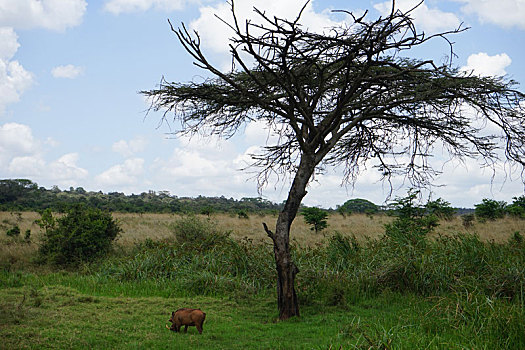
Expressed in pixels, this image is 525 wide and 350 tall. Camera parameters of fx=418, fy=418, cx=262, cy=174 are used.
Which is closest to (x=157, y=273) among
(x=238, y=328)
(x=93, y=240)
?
(x=93, y=240)

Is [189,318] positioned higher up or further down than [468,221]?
further down

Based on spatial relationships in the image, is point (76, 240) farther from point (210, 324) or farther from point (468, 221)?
point (468, 221)

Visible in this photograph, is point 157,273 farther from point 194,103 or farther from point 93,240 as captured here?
point 194,103

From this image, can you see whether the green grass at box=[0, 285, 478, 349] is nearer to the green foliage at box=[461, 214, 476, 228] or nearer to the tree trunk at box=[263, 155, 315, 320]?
the tree trunk at box=[263, 155, 315, 320]

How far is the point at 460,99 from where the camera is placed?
792cm

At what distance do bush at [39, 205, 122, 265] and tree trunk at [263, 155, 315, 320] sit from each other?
827 centimetres

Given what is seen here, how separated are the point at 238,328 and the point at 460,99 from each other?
582 centimetres

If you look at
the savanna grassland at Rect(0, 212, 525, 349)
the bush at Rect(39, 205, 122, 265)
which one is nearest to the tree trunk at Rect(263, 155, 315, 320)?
the savanna grassland at Rect(0, 212, 525, 349)

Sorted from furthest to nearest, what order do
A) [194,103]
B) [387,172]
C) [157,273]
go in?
[157,273] < [387,172] < [194,103]

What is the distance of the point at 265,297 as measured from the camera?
9.30 metres

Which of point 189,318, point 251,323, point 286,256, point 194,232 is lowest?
point 251,323

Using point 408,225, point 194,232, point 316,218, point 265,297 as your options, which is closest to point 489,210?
point 316,218

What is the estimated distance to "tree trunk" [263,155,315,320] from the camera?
24.1ft

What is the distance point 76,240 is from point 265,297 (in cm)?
712
